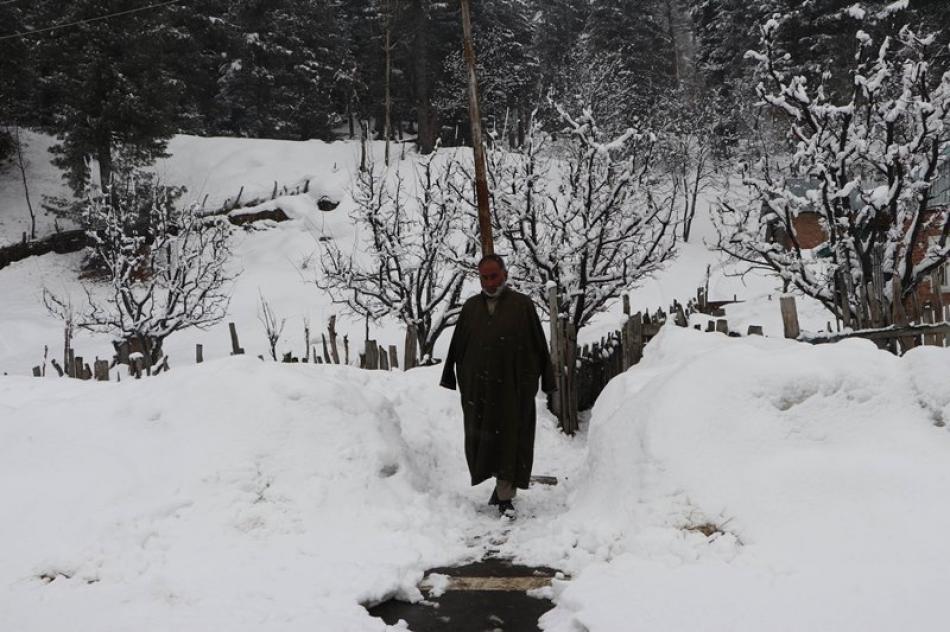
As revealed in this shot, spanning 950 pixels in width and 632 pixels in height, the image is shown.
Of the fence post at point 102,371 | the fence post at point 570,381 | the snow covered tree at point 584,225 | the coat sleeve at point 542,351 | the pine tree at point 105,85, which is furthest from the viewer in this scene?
the pine tree at point 105,85

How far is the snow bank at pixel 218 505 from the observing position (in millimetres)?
3082

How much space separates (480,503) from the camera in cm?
521

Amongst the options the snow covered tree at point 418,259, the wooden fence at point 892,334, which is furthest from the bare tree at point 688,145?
the wooden fence at point 892,334

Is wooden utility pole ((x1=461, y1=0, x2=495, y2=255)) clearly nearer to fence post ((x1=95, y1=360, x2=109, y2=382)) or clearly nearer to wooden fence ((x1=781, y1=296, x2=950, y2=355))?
wooden fence ((x1=781, y1=296, x2=950, y2=355))

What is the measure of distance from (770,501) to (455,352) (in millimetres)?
2761

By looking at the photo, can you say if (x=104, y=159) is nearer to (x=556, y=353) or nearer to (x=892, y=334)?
(x=556, y=353)

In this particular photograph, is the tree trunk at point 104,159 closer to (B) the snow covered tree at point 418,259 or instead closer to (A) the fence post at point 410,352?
(B) the snow covered tree at point 418,259

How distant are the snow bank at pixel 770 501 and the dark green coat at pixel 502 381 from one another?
74 cm

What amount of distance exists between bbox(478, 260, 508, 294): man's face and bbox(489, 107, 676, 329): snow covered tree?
3.78 metres

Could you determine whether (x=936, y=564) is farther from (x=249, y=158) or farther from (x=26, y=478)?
(x=249, y=158)

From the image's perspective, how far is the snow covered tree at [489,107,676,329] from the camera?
29.4ft

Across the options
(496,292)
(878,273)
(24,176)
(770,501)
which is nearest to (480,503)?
(496,292)

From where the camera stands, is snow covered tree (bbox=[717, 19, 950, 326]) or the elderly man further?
snow covered tree (bbox=[717, 19, 950, 326])

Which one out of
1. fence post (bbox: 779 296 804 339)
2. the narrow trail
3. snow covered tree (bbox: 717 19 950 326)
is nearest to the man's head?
the narrow trail
